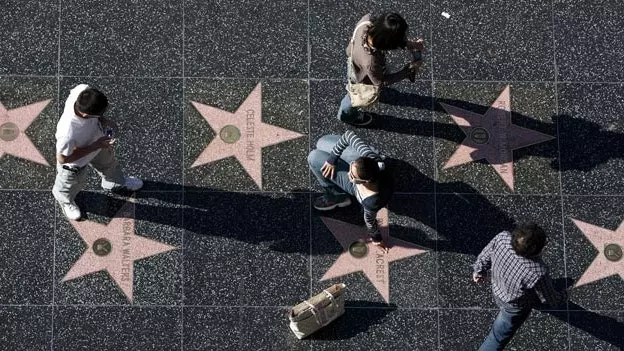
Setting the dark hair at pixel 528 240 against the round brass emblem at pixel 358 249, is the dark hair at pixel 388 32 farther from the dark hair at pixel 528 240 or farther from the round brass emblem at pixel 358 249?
the round brass emblem at pixel 358 249

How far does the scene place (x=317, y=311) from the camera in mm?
6695

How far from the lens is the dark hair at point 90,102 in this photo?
5.75 metres

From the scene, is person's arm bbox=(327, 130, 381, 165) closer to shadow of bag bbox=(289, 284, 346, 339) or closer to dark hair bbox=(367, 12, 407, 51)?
dark hair bbox=(367, 12, 407, 51)

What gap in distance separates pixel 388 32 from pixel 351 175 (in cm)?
105

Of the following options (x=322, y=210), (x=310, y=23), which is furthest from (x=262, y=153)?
(x=310, y=23)

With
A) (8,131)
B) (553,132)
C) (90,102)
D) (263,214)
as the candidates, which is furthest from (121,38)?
(553,132)

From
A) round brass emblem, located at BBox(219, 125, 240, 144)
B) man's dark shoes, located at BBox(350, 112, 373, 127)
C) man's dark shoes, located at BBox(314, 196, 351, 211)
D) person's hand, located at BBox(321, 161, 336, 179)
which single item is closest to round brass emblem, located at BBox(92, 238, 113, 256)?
Answer: round brass emblem, located at BBox(219, 125, 240, 144)

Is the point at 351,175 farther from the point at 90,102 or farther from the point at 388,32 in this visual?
the point at 90,102

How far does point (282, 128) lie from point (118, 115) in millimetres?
1433

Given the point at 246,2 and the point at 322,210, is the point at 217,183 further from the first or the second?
the point at 246,2

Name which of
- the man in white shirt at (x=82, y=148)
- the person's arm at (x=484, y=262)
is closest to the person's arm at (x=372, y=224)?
the person's arm at (x=484, y=262)

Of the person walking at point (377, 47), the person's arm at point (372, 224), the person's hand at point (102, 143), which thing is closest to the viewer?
the person walking at point (377, 47)

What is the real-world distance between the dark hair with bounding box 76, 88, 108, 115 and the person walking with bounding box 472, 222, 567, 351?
2.95 m

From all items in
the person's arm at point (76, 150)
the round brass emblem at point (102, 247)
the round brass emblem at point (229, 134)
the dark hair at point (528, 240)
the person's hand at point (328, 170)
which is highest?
the dark hair at point (528, 240)
